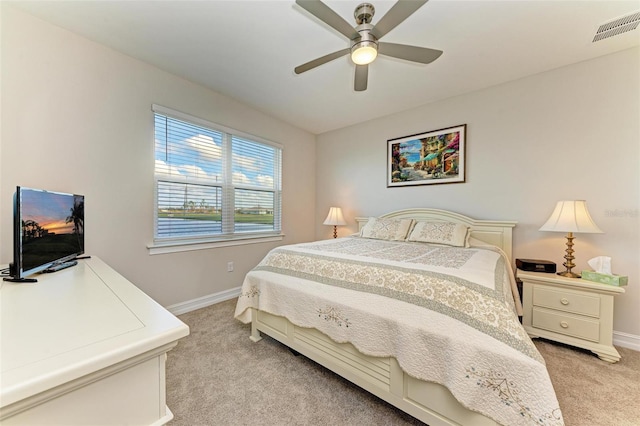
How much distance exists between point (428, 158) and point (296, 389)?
3013 millimetres

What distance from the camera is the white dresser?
48cm

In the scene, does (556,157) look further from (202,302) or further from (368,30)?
(202,302)

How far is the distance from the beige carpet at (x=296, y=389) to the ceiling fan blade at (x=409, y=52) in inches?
92.4

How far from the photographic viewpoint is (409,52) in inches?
70.4

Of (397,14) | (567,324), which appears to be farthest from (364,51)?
(567,324)

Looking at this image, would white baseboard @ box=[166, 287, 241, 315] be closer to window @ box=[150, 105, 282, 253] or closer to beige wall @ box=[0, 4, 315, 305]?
beige wall @ box=[0, 4, 315, 305]

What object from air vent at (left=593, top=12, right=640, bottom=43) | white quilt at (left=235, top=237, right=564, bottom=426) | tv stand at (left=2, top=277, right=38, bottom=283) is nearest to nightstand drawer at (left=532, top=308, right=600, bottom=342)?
white quilt at (left=235, top=237, right=564, bottom=426)

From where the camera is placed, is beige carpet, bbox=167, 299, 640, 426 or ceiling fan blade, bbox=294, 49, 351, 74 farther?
ceiling fan blade, bbox=294, 49, 351, 74

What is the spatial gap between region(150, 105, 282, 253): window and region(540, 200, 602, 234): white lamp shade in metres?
3.28

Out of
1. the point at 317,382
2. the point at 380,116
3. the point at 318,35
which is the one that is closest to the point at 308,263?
the point at 317,382

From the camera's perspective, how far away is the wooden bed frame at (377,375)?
1221mm

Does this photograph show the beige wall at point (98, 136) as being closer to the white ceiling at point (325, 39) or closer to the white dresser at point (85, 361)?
the white ceiling at point (325, 39)

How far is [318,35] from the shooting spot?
6.66ft

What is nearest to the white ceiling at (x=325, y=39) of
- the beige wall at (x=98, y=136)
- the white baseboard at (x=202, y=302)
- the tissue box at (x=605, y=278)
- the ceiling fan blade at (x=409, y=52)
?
the beige wall at (x=98, y=136)
